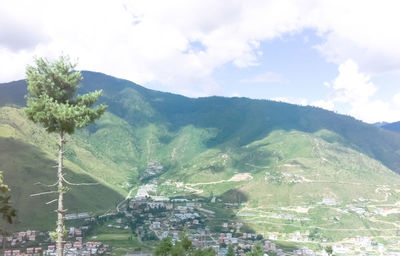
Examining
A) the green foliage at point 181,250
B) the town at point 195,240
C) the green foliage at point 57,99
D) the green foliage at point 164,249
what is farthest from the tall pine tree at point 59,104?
the town at point 195,240

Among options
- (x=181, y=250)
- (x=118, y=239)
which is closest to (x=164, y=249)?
(x=181, y=250)

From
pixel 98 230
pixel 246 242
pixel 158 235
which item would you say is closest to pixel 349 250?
pixel 246 242

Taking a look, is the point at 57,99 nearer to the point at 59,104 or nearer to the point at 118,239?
the point at 59,104

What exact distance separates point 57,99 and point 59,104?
2.95ft

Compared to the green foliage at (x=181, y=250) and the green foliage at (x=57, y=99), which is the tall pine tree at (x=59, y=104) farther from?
the green foliage at (x=181, y=250)

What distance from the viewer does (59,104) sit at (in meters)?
29.3

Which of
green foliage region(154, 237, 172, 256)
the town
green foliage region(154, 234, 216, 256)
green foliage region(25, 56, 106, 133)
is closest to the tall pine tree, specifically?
green foliage region(25, 56, 106, 133)

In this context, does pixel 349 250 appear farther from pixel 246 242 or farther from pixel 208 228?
pixel 208 228

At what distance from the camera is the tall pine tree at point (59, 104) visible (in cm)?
2800

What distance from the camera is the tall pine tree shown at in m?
28.0

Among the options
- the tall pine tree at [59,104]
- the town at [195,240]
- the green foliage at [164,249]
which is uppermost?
the tall pine tree at [59,104]

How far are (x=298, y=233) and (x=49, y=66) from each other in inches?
7602

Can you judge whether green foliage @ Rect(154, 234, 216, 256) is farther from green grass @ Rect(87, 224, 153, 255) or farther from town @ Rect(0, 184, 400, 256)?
green grass @ Rect(87, 224, 153, 255)

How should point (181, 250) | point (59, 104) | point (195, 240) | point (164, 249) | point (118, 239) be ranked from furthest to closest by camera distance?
point (195, 240)
point (118, 239)
point (164, 249)
point (181, 250)
point (59, 104)
